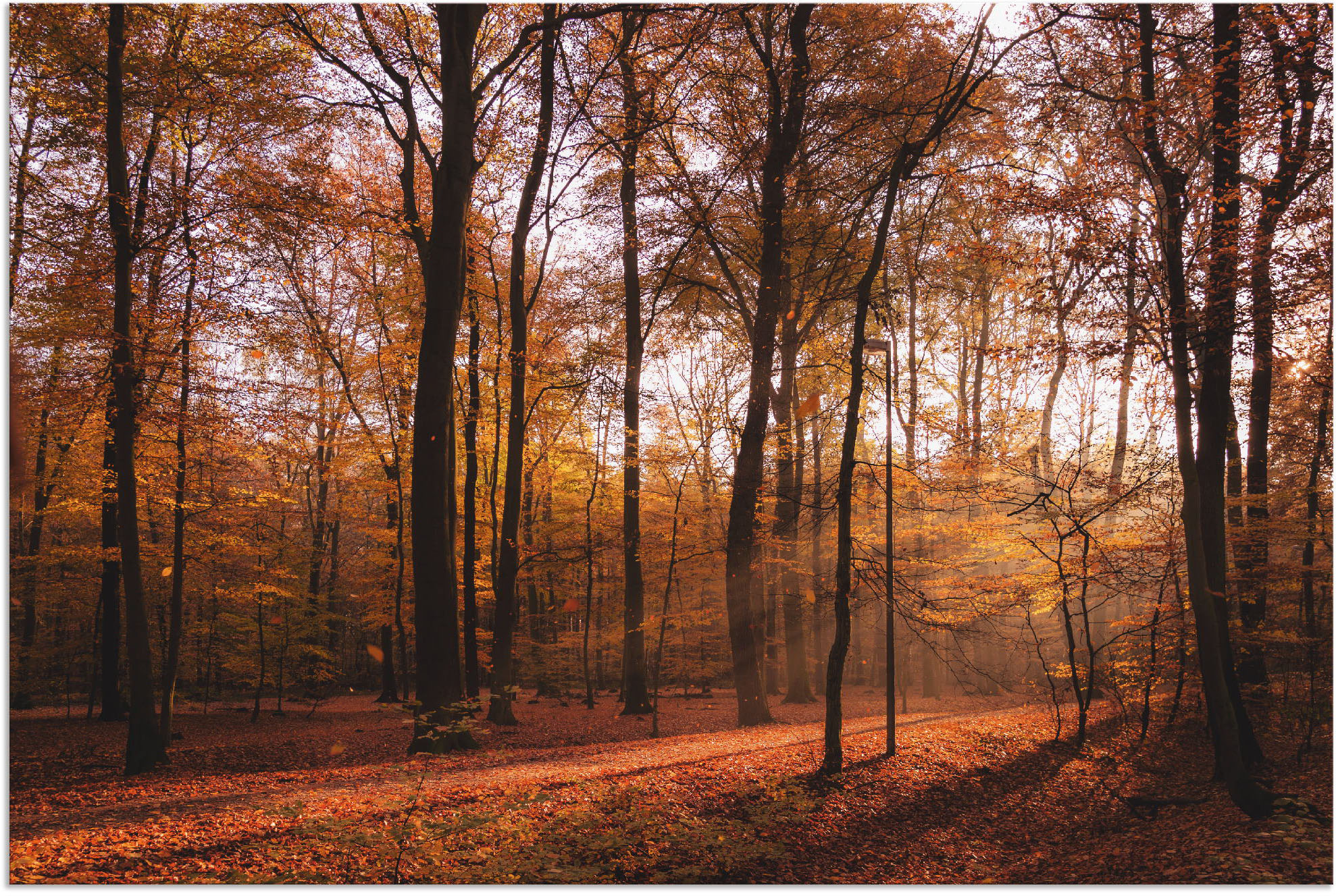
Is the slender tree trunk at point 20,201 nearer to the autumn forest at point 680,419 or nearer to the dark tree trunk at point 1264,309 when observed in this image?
the autumn forest at point 680,419

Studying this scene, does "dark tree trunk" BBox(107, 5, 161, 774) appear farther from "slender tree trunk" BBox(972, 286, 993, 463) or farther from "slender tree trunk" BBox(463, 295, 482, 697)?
"slender tree trunk" BBox(972, 286, 993, 463)

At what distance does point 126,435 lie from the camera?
805 cm

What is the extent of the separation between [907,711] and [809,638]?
783 cm

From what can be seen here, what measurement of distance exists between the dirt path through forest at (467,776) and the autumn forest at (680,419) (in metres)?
0.11

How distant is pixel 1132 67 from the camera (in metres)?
8.73

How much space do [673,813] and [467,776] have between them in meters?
2.42

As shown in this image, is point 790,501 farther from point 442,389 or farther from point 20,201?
point 20,201

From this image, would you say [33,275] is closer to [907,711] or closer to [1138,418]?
[1138,418]

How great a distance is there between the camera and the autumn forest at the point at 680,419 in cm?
629

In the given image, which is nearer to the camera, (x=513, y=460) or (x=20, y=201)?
(x=20, y=201)

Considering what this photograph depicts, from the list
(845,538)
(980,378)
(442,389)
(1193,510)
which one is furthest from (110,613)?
(980,378)

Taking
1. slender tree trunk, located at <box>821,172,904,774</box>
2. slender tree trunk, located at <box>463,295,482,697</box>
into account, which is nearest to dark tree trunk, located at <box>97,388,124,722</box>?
slender tree trunk, located at <box>463,295,482,697</box>

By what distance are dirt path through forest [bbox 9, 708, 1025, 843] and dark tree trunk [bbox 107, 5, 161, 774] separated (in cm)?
290

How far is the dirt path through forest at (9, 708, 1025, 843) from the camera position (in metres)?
5.27
